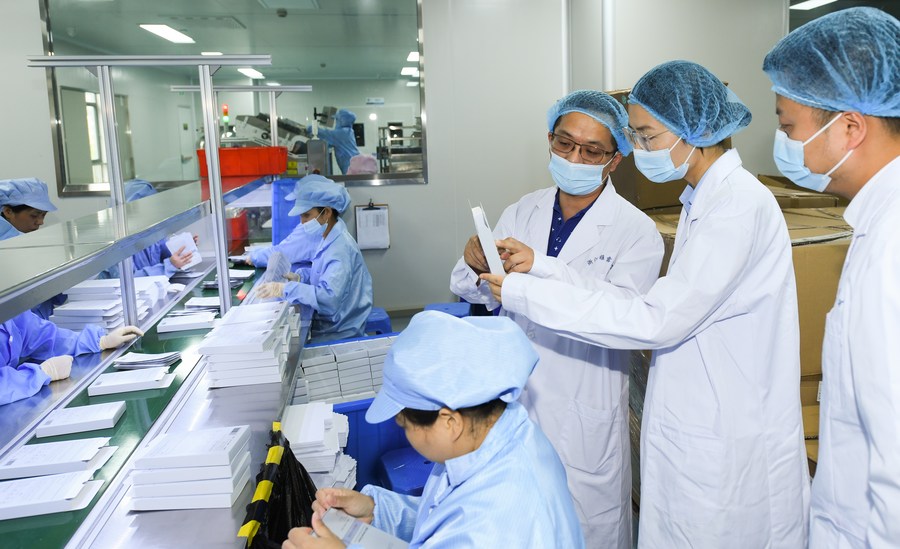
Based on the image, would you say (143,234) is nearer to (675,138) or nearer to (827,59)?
(675,138)

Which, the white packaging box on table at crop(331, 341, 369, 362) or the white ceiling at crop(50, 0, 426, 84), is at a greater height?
the white ceiling at crop(50, 0, 426, 84)

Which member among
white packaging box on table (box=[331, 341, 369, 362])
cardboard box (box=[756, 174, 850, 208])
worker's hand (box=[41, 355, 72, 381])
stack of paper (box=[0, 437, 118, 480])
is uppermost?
cardboard box (box=[756, 174, 850, 208])

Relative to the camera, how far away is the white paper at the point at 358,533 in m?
1.33

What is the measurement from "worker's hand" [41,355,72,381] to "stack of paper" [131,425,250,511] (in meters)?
0.93

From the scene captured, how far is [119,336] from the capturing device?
258 cm

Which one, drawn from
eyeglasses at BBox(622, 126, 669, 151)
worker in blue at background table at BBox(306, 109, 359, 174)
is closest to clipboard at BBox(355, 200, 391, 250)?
worker in blue at background table at BBox(306, 109, 359, 174)

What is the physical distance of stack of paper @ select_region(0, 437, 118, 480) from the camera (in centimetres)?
154

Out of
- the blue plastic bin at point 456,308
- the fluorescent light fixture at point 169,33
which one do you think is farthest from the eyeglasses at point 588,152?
the fluorescent light fixture at point 169,33

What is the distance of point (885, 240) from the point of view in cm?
105

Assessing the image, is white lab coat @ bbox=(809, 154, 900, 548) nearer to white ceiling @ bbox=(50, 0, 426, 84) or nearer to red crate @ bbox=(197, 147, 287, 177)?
red crate @ bbox=(197, 147, 287, 177)

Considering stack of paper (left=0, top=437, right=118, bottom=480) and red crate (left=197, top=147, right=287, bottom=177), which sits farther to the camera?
red crate (left=197, top=147, right=287, bottom=177)

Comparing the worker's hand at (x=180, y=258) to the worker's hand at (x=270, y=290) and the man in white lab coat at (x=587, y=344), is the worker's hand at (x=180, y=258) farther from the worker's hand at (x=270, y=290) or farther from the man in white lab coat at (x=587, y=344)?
the man in white lab coat at (x=587, y=344)

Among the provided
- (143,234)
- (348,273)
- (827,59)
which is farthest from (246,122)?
(827,59)

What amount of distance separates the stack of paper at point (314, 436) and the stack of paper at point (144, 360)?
0.54 meters
